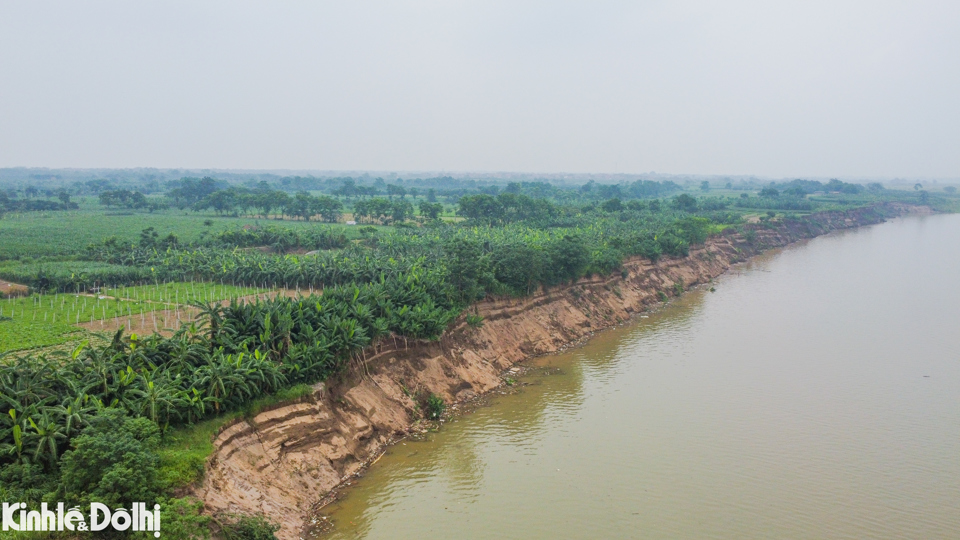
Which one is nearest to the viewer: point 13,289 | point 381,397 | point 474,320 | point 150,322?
point 381,397

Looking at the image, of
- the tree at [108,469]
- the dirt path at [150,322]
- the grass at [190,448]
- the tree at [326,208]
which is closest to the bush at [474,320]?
the dirt path at [150,322]

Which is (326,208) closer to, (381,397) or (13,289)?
(13,289)

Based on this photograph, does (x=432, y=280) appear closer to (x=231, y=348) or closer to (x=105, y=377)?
(x=231, y=348)

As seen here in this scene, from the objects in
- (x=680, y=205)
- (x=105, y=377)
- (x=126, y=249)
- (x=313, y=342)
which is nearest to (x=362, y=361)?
(x=313, y=342)

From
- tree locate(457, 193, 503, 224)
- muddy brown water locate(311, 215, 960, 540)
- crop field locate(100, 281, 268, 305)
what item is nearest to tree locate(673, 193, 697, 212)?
tree locate(457, 193, 503, 224)

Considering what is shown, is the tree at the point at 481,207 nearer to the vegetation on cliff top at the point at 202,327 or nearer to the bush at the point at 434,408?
the vegetation on cliff top at the point at 202,327

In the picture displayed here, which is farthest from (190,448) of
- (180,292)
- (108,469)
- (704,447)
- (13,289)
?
A: (13,289)

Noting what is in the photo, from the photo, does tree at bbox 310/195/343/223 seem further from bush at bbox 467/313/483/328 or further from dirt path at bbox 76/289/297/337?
bush at bbox 467/313/483/328
